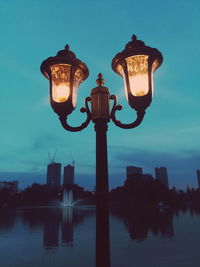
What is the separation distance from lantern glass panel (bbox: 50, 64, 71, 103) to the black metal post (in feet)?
1.62

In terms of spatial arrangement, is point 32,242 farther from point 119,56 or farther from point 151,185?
point 151,185

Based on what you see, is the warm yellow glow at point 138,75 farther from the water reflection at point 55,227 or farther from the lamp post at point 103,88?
the water reflection at point 55,227

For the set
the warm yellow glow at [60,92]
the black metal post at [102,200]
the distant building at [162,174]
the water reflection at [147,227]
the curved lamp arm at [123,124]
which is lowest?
the water reflection at [147,227]

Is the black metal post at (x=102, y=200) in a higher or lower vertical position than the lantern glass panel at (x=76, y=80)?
lower

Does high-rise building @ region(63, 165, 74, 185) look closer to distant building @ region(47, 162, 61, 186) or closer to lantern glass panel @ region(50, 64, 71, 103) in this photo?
distant building @ region(47, 162, 61, 186)

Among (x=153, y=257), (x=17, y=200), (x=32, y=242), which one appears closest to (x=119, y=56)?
(x=153, y=257)

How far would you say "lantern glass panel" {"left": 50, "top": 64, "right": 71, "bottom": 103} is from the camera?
8.59 ft

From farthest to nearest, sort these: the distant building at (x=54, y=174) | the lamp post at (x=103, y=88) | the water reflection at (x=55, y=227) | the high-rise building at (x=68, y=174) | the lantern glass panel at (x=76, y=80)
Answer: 1. the high-rise building at (x=68, y=174)
2. the distant building at (x=54, y=174)
3. the water reflection at (x=55, y=227)
4. the lantern glass panel at (x=76, y=80)
5. the lamp post at (x=103, y=88)

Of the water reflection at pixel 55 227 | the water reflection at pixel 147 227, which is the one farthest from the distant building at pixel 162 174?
the water reflection at pixel 147 227

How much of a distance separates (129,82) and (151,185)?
80698 mm

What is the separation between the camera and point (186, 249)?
13.2 meters

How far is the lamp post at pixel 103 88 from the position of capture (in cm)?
247

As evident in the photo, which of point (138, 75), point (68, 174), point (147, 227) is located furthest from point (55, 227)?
point (68, 174)

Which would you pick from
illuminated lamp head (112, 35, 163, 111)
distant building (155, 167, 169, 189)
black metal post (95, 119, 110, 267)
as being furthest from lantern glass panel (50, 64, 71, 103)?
distant building (155, 167, 169, 189)
